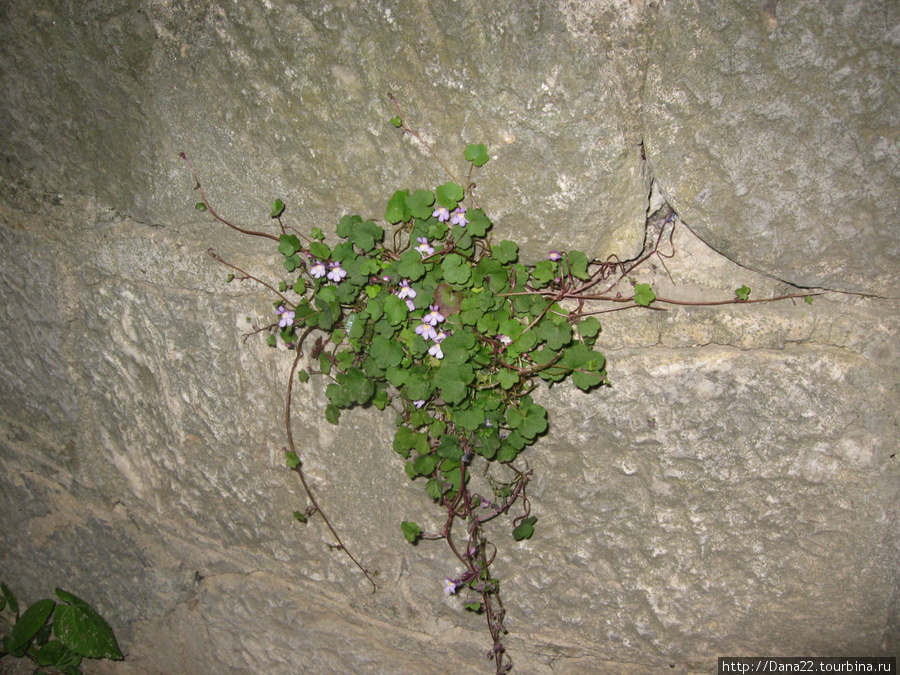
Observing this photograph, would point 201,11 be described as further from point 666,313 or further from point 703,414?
point 703,414

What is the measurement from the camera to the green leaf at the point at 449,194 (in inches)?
48.3

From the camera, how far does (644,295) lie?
1.22m

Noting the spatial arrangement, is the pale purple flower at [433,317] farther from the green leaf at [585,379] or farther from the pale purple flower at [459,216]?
the green leaf at [585,379]

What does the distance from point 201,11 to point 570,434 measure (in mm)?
1229

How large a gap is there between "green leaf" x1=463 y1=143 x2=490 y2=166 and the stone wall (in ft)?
0.08

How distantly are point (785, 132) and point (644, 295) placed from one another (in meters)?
0.38

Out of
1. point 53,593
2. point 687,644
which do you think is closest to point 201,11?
point 687,644

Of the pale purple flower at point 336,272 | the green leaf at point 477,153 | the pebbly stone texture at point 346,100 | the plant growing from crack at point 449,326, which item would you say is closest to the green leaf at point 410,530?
the plant growing from crack at point 449,326

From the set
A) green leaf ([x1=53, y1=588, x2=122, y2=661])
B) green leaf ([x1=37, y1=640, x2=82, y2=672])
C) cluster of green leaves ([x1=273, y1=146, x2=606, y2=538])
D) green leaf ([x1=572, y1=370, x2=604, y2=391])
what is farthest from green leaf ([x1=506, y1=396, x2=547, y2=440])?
green leaf ([x1=37, y1=640, x2=82, y2=672])

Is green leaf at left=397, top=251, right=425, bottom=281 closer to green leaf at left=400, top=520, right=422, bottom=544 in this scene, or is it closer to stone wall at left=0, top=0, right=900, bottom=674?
stone wall at left=0, top=0, right=900, bottom=674

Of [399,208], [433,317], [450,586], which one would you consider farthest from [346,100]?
[450,586]

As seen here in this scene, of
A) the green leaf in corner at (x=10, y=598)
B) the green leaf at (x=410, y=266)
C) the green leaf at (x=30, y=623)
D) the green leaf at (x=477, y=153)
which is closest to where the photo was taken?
the green leaf at (x=477, y=153)

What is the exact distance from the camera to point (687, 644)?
1.48 meters

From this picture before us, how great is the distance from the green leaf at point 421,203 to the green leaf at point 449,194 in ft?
0.08
